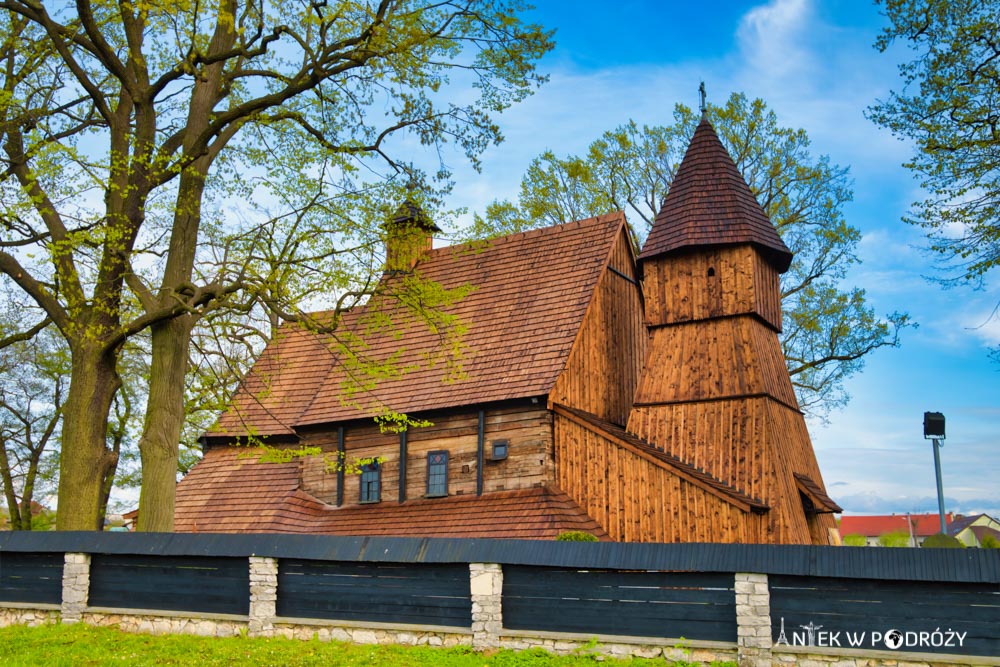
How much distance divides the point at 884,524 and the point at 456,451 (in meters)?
67.5

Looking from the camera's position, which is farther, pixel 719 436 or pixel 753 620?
pixel 719 436

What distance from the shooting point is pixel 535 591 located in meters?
13.0

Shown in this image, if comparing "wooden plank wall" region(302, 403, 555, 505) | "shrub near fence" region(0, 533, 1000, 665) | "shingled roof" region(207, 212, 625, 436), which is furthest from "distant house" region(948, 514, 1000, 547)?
"shrub near fence" region(0, 533, 1000, 665)

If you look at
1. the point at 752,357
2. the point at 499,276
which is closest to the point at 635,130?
the point at 499,276

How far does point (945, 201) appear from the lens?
54.6ft

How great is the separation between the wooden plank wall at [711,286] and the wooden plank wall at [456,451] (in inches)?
155

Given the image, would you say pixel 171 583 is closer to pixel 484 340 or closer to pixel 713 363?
pixel 484 340

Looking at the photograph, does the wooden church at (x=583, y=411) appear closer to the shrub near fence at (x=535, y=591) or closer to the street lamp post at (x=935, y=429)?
the street lamp post at (x=935, y=429)

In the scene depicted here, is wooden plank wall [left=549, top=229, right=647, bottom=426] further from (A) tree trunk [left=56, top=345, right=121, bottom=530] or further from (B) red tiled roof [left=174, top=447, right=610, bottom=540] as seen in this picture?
(A) tree trunk [left=56, top=345, right=121, bottom=530]

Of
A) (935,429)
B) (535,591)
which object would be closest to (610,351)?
(935,429)

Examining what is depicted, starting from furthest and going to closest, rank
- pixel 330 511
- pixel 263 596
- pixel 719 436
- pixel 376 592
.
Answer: pixel 330 511 < pixel 719 436 < pixel 263 596 < pixel 376 592

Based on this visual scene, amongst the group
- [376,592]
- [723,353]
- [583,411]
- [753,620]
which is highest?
[723,353]

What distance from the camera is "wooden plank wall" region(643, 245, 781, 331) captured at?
69.1 feet

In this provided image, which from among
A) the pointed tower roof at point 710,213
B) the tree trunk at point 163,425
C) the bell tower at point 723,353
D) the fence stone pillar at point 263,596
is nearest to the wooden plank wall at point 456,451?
the bell tower at point 723,353
